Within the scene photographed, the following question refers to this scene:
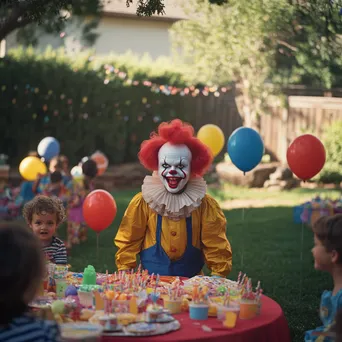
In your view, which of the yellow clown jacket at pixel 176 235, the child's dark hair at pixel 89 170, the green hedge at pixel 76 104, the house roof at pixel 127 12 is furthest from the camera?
the house roof at pixel 127 12

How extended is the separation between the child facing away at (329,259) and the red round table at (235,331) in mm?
202

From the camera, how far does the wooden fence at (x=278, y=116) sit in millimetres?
16750

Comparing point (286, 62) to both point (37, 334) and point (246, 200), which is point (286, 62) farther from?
point (37, 334)

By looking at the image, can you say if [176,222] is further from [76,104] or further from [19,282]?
[76,104]

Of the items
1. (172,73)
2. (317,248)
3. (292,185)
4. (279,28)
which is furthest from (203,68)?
(317,248)

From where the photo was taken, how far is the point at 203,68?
17.1 m

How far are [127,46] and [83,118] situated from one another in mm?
9763

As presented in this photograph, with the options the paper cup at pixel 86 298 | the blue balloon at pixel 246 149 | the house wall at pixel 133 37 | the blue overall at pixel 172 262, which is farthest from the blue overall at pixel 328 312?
the house wall at pixel 133 37

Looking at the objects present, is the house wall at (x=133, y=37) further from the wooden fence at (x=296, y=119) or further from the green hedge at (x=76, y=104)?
the wooden fence at (x=296, y=119)

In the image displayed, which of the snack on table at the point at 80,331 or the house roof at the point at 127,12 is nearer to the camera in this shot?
the snack on table at the point at 80,331

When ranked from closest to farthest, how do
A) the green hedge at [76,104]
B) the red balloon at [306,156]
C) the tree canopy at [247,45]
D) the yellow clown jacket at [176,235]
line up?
the yellow clown jacket at [176,235]
the red balloon at [306,156]
the green hedge at [76,104]
the tree canopy at [247,45]

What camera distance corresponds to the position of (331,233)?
12.6ft

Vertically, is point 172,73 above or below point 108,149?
above

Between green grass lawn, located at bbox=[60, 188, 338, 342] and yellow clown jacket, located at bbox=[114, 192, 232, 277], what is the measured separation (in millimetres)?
1393
